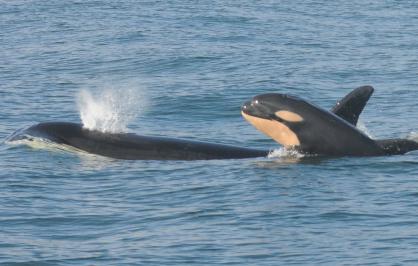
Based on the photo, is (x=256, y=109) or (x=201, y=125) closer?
(x=256, y=109)

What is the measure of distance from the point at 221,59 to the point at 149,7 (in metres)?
12.7

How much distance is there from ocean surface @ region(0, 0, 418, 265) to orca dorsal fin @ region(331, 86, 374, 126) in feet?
4.29

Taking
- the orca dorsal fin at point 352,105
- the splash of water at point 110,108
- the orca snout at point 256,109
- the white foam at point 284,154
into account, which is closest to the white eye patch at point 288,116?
the orca snout at point 256,109

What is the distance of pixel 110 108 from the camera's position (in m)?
28.0

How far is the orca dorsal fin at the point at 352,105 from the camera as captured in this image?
2292 centimetres

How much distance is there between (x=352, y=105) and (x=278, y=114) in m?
1.51

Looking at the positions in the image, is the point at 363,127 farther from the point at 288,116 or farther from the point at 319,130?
the point at 288,116

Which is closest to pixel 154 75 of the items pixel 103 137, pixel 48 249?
pixel 103 137

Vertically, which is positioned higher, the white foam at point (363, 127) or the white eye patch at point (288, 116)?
the white eye patch at point (288, 116)

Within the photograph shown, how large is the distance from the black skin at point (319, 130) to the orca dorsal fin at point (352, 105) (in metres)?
0.51

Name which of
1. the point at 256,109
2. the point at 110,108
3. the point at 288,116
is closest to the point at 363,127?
the point at 288,116

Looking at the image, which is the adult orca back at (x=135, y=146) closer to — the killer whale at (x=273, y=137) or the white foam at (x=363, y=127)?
the killer whale at (x=273, y=137)

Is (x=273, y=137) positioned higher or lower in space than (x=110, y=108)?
lower

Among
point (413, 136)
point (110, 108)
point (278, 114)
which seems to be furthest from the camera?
point (110, 108)
